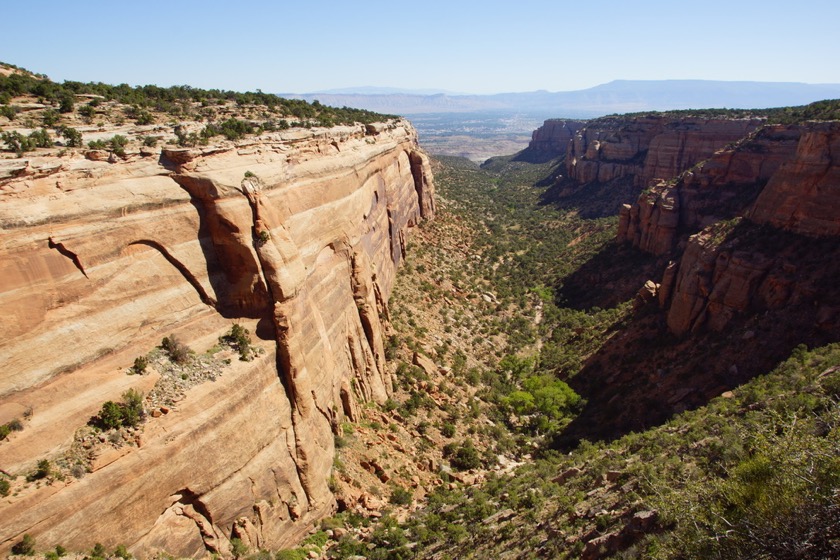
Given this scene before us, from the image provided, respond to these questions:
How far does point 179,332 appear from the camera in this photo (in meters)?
19.3

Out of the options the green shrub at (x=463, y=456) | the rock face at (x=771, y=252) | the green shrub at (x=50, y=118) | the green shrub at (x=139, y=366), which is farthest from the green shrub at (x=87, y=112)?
the rock face at (x=771, y=252)

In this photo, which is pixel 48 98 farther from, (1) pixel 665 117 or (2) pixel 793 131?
(1) pixel 665 117

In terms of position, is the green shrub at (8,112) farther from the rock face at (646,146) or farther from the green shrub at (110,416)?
the rock face at (646,146)

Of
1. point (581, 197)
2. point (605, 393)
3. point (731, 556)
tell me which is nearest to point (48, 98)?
point (731, 556)

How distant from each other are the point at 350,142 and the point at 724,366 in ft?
99.5

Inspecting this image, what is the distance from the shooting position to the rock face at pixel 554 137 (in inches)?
6127

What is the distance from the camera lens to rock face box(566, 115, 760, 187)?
224ft

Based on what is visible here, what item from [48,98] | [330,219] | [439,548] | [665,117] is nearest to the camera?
[439,548]

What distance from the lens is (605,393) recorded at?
120 ft

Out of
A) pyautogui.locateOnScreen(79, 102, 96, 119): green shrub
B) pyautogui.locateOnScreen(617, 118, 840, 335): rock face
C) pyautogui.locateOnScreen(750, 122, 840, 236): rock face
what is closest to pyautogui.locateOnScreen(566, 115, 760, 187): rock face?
pyautogui.locateOnScreen(617, 118, 840, 335): rock face

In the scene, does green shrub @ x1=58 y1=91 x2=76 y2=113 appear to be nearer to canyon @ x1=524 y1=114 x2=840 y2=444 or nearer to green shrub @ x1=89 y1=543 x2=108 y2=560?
green shrub @ x1=89 y1=543 x2=108 y2=560

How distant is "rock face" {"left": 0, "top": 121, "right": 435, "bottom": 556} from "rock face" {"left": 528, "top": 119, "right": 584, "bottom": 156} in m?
143

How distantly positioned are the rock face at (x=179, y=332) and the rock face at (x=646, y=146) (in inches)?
2483

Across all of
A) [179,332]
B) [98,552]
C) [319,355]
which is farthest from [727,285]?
[98,552]
